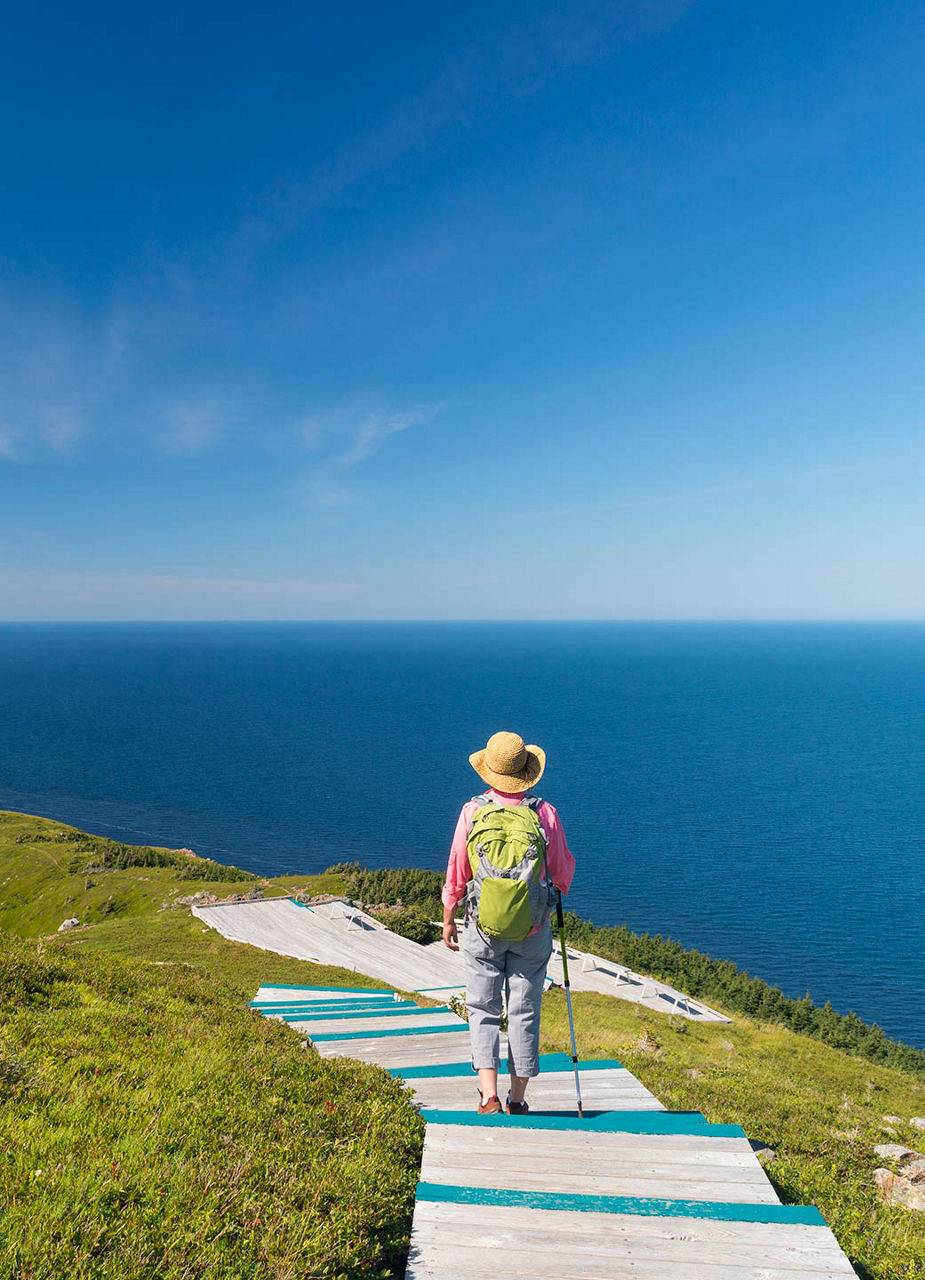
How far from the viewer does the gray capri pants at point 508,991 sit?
16.4 ft

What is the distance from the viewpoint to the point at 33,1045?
5328 millimetres

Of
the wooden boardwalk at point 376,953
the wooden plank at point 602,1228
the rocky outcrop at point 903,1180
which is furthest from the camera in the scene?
the wooden boardwalk at point 376,953

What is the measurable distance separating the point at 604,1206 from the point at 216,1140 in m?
2.36

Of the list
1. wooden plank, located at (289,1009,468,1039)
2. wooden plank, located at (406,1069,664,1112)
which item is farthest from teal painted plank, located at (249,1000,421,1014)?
wooden plank, located at (406,1069,664,1112)

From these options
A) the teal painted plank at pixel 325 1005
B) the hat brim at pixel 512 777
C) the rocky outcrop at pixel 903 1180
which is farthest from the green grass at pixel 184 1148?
the rocky outcrop at pixel 903 1180

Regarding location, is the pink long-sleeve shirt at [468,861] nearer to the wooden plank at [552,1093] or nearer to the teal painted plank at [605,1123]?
the teal painted plank at [605,1123]

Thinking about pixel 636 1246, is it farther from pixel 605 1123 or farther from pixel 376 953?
pixel 376 953

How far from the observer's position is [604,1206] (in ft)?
11.4

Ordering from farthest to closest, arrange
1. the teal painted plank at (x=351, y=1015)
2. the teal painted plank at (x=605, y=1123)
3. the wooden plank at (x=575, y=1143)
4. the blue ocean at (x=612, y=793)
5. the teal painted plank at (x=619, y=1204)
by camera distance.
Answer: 1. the blue ocean at (x=612, y=793)
2. the teal painted plank at (x=351, y=1015)
3. the teal painted plank at (x=605, y=1123)
4. the wooden plank at (x=575, y=1143)
5. the teal painted plank at (x=619, y=1204)

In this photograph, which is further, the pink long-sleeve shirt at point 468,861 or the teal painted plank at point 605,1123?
the pink long-sleeve shirt at point 468,861

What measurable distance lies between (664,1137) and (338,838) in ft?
202

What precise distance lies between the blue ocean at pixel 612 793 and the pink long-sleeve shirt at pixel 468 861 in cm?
3989

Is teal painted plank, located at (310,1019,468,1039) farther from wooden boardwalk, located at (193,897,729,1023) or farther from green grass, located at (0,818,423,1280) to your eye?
wooden boardwalk, located at (193,897,729,1023)

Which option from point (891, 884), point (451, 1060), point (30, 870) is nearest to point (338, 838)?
point (30, 870)
